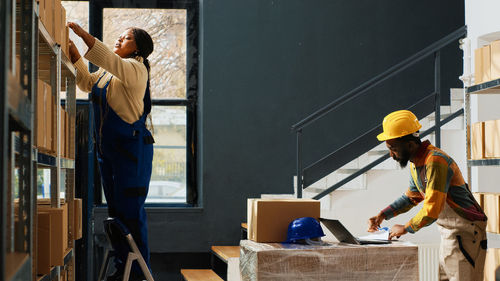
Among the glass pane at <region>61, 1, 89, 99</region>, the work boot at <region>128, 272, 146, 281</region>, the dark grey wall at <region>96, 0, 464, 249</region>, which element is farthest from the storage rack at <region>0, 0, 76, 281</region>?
the glass pane at <region>61, 1, 89, 99</region>

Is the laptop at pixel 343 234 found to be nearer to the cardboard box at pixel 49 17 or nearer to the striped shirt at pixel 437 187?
the striped shirt at pixel 437 187

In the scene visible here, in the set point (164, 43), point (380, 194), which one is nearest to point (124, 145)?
point (380, 194)

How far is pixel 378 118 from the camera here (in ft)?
20.5

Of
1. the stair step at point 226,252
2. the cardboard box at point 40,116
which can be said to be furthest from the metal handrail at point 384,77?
the cardboard box at point 40,116

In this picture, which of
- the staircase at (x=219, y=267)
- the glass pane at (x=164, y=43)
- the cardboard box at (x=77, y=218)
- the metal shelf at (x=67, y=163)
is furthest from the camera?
the glass pane at (x=164, y=43)

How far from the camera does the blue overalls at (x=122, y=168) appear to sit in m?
3.07

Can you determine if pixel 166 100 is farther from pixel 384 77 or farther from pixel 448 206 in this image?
pixel 448 206

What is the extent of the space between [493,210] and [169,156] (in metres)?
3.32

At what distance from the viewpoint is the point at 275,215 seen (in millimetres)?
2955

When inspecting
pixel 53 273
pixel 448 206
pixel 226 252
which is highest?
pixel 448 206

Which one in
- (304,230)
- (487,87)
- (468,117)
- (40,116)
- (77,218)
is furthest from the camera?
(468,117)

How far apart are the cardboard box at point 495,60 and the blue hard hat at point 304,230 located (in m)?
1.75

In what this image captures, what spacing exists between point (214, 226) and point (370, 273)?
3340mm

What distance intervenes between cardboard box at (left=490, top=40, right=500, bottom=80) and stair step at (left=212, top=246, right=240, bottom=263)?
245cm
